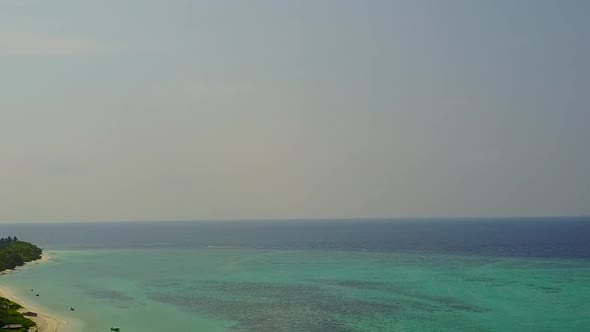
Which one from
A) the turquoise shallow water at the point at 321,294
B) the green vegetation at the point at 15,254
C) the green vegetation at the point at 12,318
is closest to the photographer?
the green vegetation at the point at 12,318

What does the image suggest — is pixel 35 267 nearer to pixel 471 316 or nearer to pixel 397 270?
pixel 397 270

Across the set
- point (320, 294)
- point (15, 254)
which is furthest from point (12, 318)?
point (15, 254)

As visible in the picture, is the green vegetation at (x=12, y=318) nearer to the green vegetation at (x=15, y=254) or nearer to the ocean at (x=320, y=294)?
the ocean at (x=320, y=294)

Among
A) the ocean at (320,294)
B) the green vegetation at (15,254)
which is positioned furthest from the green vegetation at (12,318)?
the green vegetation at (15,254)

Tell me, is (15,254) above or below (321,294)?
above

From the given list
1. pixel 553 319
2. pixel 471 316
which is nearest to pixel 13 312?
pixel 471 316

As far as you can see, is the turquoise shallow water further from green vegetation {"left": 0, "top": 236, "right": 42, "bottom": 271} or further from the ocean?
green vegetation {"left": 0, "top": 236, "right": 42, "bottom": 271}

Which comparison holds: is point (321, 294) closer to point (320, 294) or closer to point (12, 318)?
point (320, 294)
